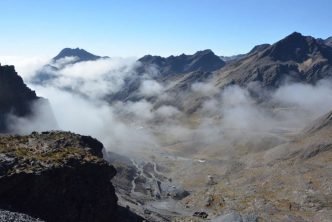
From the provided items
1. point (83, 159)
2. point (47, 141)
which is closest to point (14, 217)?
point (83, 159)

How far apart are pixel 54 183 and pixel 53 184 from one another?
1.16 ft

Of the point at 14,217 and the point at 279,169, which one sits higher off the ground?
the point at 14,217

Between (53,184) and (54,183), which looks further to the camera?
(54,183)

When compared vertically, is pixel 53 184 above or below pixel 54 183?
below

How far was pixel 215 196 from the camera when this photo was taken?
15875cm

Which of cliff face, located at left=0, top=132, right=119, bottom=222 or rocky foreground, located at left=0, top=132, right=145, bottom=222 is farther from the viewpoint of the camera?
cliff face, located at left=0, top=132, right=119, bottom=222

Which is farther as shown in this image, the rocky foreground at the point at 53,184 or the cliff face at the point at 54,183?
the cliff face at the point at 54,183

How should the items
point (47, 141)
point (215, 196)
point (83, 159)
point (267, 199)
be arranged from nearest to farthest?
point (83, 159) < point (47, 141) < point (267, 199) < point (215, 196)

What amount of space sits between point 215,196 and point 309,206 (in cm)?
3240

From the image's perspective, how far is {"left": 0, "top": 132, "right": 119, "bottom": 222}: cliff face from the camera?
269ft

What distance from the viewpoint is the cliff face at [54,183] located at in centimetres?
8188

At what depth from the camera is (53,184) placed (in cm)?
8669

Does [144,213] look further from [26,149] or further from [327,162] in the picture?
[327,162]

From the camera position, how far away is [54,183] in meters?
87.0
